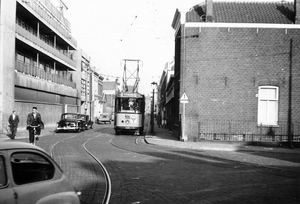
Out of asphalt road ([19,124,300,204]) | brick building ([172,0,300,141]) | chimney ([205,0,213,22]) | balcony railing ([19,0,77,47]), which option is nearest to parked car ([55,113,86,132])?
brick building ([172,0,300,141])

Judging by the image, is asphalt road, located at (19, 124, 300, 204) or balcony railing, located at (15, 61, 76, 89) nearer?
asphalt road, located at (19, 124, 300, 204)

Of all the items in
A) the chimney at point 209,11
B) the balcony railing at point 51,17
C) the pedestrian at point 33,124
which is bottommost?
the pedestrian at point 33,124

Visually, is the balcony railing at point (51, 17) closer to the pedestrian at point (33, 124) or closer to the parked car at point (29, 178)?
the pedestrian at point (33, 124)

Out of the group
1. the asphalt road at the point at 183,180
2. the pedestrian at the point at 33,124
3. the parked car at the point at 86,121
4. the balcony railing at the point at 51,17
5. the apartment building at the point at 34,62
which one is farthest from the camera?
the balcony railing at the point at 51,17

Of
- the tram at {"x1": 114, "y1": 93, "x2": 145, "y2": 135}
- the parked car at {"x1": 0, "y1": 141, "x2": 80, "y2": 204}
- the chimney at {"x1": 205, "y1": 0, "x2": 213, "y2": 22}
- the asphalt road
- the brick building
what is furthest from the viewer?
the tram at {"x1": 114, "y1": 93, "x2": 145, "y2": 135}

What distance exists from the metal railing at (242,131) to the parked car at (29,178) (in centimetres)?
1624

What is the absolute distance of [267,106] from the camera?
1980 centimetres

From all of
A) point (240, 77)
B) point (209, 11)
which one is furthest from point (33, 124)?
point (209, 11)

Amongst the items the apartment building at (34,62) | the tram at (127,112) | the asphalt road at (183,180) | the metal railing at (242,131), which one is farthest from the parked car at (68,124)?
the asphalt road at (183,180)

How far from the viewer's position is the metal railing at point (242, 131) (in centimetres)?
1945

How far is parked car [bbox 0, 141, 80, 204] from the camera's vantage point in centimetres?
321

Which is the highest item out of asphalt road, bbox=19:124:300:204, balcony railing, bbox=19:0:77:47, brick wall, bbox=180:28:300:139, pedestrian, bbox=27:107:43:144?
balcony railing, bbox=19:0:77:47

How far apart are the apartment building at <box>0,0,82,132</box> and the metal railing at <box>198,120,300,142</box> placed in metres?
15.2

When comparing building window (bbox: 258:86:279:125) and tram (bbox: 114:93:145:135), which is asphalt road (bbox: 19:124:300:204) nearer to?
building window (bbox: 258:86:279:125)
